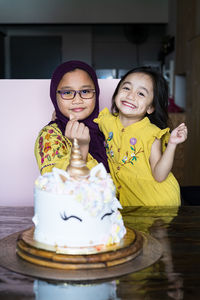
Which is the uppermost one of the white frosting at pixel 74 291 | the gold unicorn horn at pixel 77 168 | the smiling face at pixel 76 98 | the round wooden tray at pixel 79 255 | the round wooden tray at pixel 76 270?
the smiling face at pixel 76 98

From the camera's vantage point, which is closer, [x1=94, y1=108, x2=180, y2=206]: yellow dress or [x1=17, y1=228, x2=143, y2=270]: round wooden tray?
[x1=17, y1=228, x2=143, y2=270]: round wooden tray

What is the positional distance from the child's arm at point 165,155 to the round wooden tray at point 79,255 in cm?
62

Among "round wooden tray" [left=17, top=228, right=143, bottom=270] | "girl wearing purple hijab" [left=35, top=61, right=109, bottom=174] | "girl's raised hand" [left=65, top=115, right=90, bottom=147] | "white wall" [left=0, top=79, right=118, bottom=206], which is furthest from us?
"white wall" [left=0, top=79, right=118, bottom=206]

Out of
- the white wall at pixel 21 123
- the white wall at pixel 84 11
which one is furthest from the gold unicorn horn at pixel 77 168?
the white wall at pixel 84 11

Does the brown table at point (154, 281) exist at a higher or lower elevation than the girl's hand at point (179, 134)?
lower

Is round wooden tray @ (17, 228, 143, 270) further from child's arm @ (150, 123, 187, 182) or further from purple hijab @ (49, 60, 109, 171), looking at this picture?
purple hijab @ (49, 60, 109, 171)

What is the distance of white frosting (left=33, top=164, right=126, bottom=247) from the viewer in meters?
0.78

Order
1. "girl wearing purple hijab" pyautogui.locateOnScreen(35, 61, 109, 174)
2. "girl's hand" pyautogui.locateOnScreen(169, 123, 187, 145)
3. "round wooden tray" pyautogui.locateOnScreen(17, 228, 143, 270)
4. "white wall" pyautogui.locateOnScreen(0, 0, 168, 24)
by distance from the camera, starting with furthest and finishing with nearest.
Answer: "white wall" pyautogui.locateOnScreen(0, 0, 168, 24), "girl wearing purple hijab" pyautogui.locateOnScreen(35, 61, 109, 174), "girl's hand" pyautogui.locateOnScreen(169, 123, 187, 145), "round wooden tray" pyautogui.locateOnScreen(17, 228, 143, 270)

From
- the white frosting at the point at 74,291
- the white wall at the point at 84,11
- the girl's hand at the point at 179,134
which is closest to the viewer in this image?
the white frosting at the point at 74,291

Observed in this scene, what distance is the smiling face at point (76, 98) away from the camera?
1.58 metres

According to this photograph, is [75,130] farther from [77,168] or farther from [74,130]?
[77,168]

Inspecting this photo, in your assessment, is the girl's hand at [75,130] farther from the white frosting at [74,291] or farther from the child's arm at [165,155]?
the white frosting at [74,291]

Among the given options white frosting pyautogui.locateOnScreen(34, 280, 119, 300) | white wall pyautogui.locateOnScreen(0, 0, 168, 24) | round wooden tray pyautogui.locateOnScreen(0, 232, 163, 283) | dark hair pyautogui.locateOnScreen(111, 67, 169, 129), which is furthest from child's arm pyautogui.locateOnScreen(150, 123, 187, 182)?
white wall pyautogui.locateOnScreen(0, 0, 168, 24)

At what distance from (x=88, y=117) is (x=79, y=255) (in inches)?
39.0
